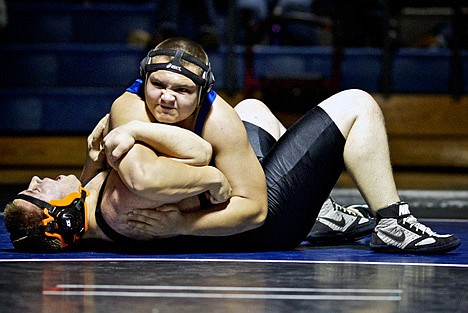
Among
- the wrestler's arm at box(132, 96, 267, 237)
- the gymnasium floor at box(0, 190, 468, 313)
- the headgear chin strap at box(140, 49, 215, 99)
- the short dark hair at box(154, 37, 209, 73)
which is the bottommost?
the gymnasium floor at box(0, 190, 468, 313)

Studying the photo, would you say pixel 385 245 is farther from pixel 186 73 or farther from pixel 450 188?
pixel 450 188

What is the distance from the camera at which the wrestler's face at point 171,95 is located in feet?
9.46

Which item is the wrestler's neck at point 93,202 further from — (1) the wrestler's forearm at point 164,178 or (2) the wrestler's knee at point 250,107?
(2) the wrestler's knee at point 250,107

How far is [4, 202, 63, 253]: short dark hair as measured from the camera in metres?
3.01

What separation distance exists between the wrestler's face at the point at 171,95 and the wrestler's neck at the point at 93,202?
38cm

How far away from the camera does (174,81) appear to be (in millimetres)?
2885

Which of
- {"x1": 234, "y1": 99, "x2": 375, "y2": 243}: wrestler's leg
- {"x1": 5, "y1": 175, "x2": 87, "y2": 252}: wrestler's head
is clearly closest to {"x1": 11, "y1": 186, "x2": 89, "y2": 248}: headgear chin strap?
{"x1": 5, "y1": 175, "x2": 87, "y2": 252}: wrestler's head

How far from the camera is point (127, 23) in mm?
7391

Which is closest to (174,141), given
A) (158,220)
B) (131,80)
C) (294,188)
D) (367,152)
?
(158,220)

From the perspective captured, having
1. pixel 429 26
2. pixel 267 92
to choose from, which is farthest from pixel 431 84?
pixel 267 92

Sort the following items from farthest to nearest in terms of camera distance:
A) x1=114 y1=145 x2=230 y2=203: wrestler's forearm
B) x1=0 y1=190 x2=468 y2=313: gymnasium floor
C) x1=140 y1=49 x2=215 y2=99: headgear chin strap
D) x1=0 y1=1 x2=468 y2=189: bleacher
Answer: x1=0 y1=1 x2=468 y2=189: bleacher < x1=140 y1=49 x2=215 y2=99: headgear chin strap < x1=114 y1=145 x2=230 y2=203: wrestler's forearm < x1=0 y1=190 x2=468 y2=313: gymnasium floor

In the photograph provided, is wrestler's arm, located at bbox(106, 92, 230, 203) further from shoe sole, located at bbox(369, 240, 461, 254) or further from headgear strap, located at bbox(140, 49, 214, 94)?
shoe sole, located at bbox(369, 240, 461, 254)

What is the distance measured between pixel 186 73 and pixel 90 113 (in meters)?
4.04

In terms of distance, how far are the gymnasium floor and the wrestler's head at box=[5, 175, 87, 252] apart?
0.06 m
